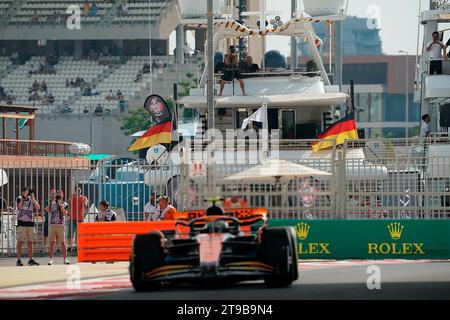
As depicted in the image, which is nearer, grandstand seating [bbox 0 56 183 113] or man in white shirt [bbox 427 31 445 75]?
man in white shirt [bbox 427 31 445 75]

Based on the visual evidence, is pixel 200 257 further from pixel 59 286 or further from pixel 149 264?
pixel 59 286

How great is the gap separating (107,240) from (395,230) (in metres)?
4.97

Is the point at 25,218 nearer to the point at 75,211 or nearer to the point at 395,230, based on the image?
the point at 75,211

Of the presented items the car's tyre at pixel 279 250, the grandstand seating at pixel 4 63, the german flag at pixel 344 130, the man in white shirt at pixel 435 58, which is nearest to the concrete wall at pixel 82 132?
the grandstand seating at pixel 4 63

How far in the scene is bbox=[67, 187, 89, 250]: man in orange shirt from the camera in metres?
28.8

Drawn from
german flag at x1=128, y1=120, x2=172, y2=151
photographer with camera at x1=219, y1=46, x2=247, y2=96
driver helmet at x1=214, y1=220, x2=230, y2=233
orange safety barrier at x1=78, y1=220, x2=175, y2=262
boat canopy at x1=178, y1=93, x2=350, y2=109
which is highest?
photographer with camera at x1=219, y1=46, x2=247, y2=96

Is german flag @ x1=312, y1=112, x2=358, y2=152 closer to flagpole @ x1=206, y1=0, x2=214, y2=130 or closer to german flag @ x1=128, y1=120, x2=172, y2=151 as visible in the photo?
flagpole @ x1=206, y1=0, x2=214, y2=130

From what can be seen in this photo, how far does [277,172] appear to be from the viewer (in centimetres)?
2458

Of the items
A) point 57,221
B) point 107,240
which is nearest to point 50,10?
point 57,221

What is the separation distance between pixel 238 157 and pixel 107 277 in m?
6.99

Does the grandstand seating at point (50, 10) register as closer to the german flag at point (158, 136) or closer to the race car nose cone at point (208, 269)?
the german flag at point (158, 136)

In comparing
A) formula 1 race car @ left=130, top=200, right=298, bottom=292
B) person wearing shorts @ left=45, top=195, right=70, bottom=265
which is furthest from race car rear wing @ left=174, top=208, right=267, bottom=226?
person wearing shorts @ left=45, top=195, right=70, bottom=265

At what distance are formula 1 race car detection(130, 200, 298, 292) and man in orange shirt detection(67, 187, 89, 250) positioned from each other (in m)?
11.7

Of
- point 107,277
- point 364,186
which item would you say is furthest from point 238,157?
point 107,277
